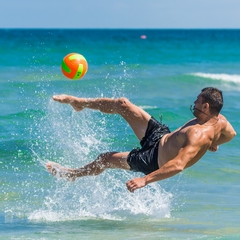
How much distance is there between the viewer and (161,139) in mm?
7160

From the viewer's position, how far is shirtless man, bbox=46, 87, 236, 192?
6.37m

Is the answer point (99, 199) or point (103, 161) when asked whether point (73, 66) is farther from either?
point (99, 199)

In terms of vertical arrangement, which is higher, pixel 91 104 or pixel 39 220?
pixel 91 104

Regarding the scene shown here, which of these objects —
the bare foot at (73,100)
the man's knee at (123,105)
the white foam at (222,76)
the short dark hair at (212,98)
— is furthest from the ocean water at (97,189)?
the white foam at (222,76)

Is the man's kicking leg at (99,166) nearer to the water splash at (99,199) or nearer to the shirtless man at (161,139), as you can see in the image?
the shirtless man at (161,139)

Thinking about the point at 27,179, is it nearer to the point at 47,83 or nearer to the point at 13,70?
the point at 47,83

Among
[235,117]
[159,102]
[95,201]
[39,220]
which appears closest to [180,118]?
[235,117]

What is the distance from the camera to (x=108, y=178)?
9.22 m

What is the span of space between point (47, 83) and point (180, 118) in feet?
24.5

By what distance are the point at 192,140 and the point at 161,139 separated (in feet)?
2.61

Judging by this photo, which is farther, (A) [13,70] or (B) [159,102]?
(A) [13,70]

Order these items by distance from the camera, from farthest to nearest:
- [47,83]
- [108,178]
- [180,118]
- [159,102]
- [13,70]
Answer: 1. [13,70]
2. [47,83]
3. [159,102]
4. [180,118]
5. [108,178]

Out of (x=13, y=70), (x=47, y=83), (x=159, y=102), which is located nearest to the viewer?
(x=159, y=102)

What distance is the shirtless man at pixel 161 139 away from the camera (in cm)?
637
